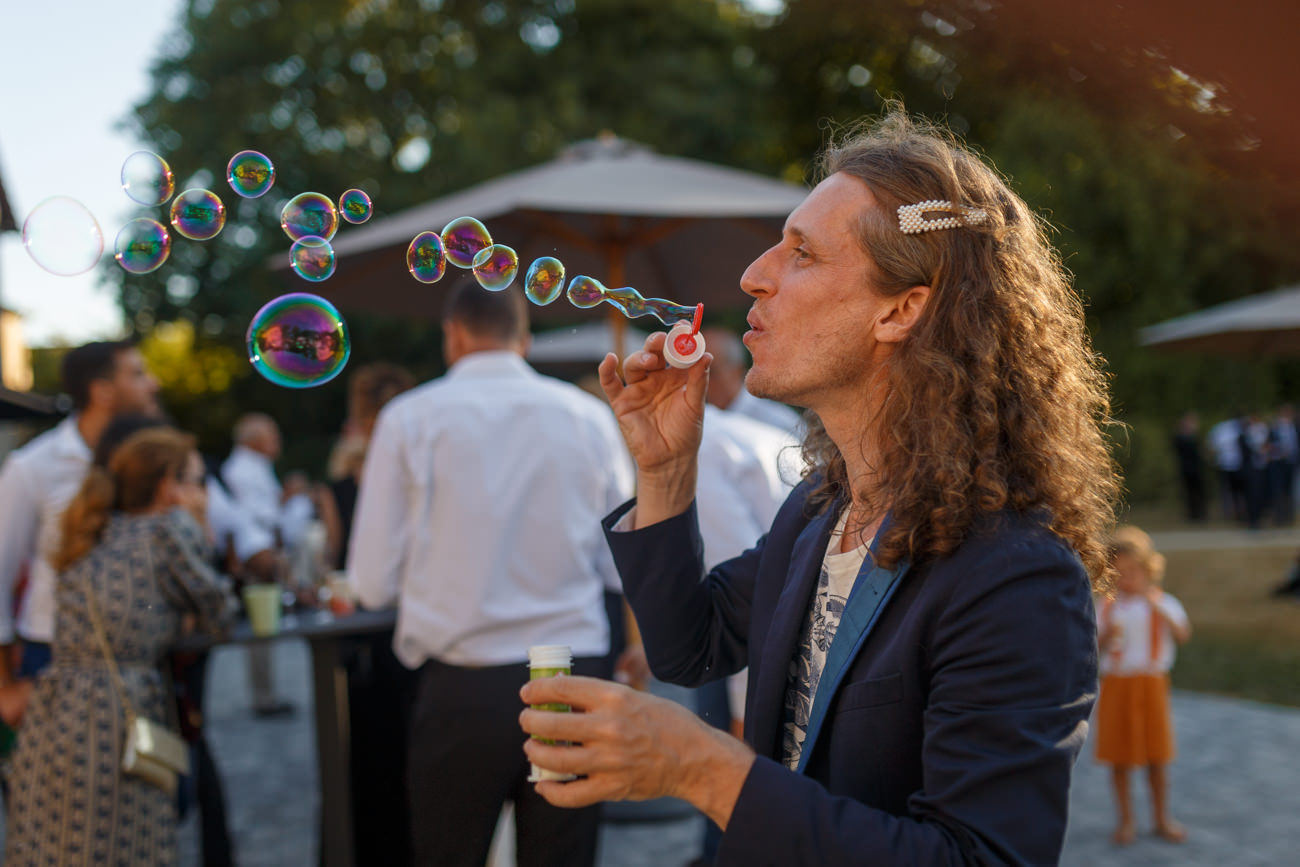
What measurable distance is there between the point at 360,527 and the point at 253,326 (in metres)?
0.87

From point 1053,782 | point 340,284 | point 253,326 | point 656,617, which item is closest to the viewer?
point 1053,782

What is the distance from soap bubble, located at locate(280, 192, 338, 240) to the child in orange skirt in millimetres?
3954

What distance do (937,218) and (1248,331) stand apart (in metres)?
10.2

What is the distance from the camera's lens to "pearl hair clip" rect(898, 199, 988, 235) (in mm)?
1645

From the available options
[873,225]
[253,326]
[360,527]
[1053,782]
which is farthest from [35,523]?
[1053,782]

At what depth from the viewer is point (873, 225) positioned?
168cm

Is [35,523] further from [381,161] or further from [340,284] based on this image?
[381,161]

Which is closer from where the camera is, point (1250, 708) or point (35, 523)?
point (35, 523)

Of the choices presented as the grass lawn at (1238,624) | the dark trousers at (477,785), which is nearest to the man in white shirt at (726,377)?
the dark trousers at (477,785)

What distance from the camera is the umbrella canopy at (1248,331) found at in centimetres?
949

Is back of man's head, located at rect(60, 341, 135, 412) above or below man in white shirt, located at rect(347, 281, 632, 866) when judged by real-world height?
above

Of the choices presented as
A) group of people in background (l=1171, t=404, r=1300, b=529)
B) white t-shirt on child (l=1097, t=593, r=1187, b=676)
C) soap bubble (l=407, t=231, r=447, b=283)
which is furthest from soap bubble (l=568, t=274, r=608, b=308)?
group of people in background (l=1171, t=404, r=1300, b=529)

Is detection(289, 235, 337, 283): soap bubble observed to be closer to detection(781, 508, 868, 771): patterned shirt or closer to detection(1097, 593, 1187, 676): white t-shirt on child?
detection(781, 508, 868, 771): patterned shirt

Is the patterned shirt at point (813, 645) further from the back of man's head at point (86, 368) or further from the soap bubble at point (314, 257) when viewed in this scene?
the back of man's head at point (86, 368)
